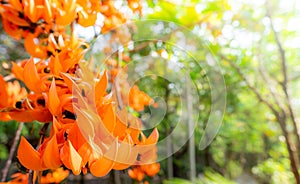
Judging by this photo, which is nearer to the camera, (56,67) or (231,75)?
(56,67)

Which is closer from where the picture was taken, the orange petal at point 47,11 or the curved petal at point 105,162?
the curved petal at point 105,162

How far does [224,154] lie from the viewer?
13.7ft

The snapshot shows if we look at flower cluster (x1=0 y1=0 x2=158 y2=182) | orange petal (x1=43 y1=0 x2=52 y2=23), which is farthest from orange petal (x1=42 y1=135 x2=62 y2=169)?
orange petal (x1=43 y1=0 x2=52 y2=23)

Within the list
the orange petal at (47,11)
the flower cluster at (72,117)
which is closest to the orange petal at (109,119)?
the flower cluster at (72,117)

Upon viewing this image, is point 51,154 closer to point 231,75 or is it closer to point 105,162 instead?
point 105,162

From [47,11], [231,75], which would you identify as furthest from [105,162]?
[231,75]

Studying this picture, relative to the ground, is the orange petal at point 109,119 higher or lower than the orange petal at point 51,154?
higher

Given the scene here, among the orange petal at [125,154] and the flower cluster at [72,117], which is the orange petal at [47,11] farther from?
the orange petal at [125,154]

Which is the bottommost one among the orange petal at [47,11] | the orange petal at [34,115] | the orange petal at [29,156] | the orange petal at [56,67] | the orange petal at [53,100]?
the orange petal at [29,156]

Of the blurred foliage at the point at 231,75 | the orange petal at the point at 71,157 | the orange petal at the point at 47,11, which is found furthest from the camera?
the blurred foliage at the point at 231,75

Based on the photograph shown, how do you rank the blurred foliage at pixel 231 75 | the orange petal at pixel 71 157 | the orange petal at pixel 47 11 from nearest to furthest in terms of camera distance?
the orange petal at pixel 71 157
the orange petal at pixel 47 11
the blurred foliage at pixel 231 75

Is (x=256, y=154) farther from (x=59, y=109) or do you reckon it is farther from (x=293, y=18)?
(x=59, y=109)

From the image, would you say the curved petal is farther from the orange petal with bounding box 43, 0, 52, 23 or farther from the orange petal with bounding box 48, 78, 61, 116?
the orange petal with bounding box 43, 0, 52, 23

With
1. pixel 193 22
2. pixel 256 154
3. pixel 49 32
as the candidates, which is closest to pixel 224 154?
pixel 256 154
